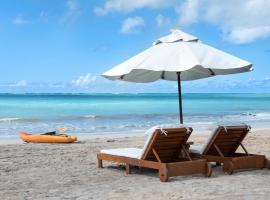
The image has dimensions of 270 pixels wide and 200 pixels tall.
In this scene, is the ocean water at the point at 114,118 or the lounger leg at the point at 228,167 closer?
the lounger leg at the point at 228,167

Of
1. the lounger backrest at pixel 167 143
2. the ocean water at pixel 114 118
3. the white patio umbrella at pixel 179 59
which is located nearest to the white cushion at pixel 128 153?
the lounger backrest at pixel 167 143

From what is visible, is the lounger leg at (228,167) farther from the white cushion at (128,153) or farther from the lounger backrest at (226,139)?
the white cushion at (128,153)

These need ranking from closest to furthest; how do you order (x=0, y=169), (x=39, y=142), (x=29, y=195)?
(x=29, y=195), (x=0, y=169), (x=39, y=142)

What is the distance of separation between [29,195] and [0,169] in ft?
8.16

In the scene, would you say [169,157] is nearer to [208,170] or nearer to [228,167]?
[208,170]

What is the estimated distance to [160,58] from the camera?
7.23m

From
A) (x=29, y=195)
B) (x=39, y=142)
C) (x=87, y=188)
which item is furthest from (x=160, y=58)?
(x=39, y=142)

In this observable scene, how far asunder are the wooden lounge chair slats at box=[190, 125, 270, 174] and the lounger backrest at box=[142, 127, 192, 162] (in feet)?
1.64

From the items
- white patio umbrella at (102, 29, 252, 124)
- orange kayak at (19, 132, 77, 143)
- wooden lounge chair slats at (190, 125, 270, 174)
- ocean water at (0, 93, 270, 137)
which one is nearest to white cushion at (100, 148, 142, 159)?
ocean water at (0, 93, 270, 137)

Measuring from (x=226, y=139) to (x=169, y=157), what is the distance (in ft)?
2.95

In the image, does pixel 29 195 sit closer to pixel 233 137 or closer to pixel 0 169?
pixel 0 169

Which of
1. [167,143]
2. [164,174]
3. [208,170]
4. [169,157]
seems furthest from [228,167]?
[164,174]

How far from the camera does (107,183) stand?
6.68 metres

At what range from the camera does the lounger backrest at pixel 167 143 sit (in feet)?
22.2
